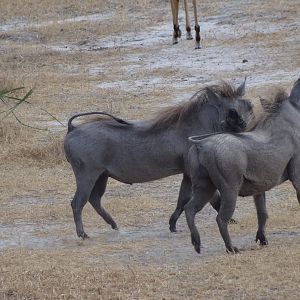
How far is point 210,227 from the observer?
33.8ft

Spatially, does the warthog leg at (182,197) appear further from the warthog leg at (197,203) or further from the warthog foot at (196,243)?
the warthog foot at (196,243)

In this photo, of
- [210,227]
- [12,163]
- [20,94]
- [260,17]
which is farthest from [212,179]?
[260,17]

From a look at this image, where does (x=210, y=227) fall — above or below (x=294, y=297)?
below

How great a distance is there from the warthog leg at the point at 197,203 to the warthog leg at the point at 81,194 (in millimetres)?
1383

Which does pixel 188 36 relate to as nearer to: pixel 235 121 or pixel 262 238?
pixel 235 121

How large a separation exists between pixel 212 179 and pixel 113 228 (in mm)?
1783

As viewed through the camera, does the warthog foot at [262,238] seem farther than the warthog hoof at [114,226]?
No

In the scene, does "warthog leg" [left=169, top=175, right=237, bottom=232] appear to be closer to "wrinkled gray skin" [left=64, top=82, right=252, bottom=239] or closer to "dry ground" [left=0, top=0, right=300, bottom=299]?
"wrinkled gray skin" [left=64, top=82, right=252, bottom=239]

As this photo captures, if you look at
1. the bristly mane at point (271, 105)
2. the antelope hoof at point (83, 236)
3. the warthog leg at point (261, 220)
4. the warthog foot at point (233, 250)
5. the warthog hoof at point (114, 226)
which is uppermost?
the bristly mane at point (271, 105)

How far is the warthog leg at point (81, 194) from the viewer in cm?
1010

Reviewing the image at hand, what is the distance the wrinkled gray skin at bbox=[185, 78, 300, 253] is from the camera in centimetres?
880

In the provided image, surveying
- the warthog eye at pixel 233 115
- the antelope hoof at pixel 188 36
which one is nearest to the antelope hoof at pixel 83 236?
the warthog eye at pixel 233 115

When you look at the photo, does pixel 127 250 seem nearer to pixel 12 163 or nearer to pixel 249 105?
pixel 249 105

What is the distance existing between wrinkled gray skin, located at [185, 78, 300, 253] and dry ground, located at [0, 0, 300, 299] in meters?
0.36
